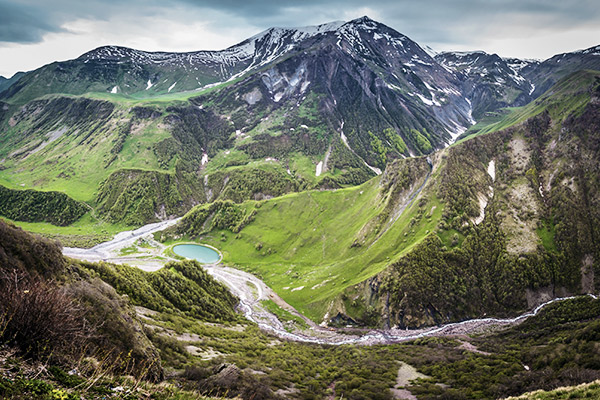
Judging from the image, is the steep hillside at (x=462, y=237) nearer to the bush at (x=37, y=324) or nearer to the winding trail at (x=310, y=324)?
the winding trail at (x=310, y=324)

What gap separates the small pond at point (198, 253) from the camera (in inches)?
6368

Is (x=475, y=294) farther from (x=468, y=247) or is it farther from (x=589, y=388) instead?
(x=589, y=388)

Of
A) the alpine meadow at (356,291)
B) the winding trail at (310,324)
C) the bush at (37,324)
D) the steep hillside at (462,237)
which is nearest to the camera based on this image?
the bush at (37,324)

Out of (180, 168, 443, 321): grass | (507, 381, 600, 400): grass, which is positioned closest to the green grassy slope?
(180, 168, 443, 321): grass

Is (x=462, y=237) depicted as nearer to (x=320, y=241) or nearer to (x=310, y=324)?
(x=310, y=324)

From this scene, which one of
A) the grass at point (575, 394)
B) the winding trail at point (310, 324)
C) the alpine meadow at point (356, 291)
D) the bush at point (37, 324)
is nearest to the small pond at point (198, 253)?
the alpine meadow at point (356, 291)

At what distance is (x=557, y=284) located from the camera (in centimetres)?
10169

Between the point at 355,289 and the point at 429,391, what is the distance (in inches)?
2132

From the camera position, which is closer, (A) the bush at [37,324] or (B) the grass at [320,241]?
(A) the bush at [37,324]

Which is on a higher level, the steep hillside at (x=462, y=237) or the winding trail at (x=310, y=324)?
the steep hillside at (x=462, y=237)

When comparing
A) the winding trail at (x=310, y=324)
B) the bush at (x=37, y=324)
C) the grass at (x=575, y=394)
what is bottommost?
the winding trail at (x=310, y=324)

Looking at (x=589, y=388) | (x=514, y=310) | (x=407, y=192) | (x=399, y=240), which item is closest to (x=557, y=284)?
(x=514, y=310)

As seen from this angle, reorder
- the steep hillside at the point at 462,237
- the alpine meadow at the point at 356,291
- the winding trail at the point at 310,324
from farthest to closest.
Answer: the steep hillside at the point at 462,237, the winding trail at the point at 310,324, the alpine meadow at the point at 356,291

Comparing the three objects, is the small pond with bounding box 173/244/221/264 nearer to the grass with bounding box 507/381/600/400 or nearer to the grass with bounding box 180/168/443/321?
the grass with bounding box 180/168/443/321
